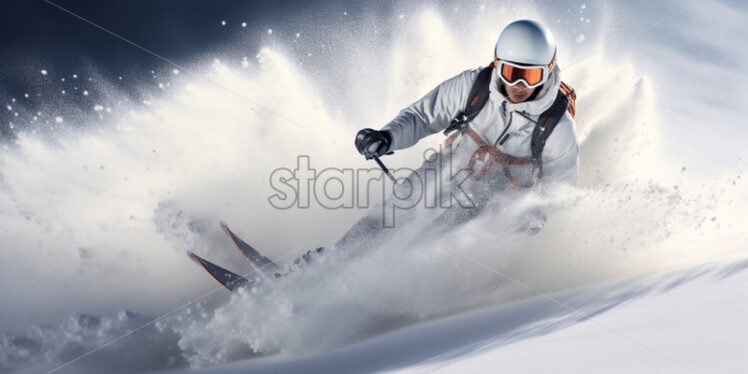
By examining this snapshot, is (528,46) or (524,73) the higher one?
(528,46)

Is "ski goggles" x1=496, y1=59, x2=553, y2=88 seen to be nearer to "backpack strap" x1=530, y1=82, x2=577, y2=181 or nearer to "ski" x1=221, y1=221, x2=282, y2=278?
"backpack strap" x1=530, y1=82, x2=577, y2=181

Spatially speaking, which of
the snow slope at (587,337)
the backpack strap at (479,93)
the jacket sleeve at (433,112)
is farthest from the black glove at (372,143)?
the snow slope at (587,337)

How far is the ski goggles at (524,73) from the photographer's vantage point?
7.89 ft

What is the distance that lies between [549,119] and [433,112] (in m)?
0.78

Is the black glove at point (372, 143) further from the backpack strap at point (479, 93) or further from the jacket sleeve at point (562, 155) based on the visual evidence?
the jacket sleeve at point (562, 155)

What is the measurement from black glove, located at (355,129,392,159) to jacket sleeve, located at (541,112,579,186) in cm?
103

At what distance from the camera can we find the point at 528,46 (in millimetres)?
2398

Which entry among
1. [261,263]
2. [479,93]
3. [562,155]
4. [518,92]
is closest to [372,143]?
[479,93]

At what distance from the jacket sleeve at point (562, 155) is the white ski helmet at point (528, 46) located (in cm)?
48

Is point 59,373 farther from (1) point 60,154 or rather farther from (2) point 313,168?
(2) point 313,168

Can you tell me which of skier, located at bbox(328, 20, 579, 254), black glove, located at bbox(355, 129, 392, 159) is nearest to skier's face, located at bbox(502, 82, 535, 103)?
skier, located at bbox(328, 20, 579, 254)

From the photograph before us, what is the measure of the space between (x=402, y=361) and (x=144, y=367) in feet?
7.08

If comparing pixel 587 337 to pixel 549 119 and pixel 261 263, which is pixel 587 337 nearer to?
pixel 549 119

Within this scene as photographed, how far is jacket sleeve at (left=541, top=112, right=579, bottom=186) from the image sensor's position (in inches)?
107
